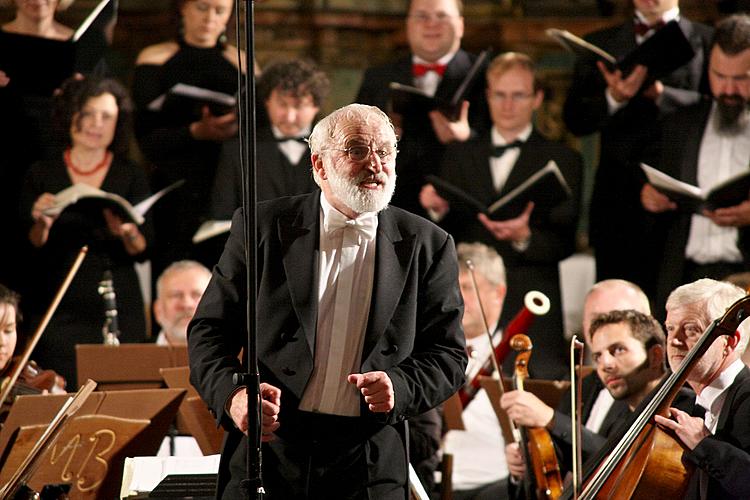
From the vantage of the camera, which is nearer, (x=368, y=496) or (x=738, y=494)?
(x=368, y=496)

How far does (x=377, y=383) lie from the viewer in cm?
232

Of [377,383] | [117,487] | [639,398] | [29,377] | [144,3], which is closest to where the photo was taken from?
[377,383]

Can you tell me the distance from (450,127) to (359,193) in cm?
417

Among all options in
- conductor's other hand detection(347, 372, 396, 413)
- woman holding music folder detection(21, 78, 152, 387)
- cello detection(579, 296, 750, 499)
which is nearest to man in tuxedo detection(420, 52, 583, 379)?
woman holding music folder detection(21, 78, 152, 387)

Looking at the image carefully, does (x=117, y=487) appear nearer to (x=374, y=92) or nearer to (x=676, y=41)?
(x=374, y=92)

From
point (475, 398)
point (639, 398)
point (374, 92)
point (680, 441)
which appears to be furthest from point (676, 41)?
point (680, 441)

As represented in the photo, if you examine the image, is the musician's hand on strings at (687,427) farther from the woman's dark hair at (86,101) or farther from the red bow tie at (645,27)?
the woman's dark hair at (86,101)

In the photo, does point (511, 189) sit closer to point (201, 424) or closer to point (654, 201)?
point (654, 201)

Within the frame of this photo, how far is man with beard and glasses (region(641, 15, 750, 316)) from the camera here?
6285 millimetres

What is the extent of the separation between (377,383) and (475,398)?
3.04m

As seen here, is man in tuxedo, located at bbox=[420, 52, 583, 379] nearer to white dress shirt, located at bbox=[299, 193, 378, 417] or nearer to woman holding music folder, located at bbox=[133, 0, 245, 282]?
woman holding music folder, located at bbox=[133, 0, 245, 282]

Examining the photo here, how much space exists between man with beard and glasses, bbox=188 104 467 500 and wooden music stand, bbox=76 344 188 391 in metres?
2.10

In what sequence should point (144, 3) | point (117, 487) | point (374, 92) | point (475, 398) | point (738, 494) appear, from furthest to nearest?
point (144, 3) < point (374, 92) < point (475, 398) < point (117, 487) < point (738, 494)

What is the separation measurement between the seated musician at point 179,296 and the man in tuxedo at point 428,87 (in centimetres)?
137
